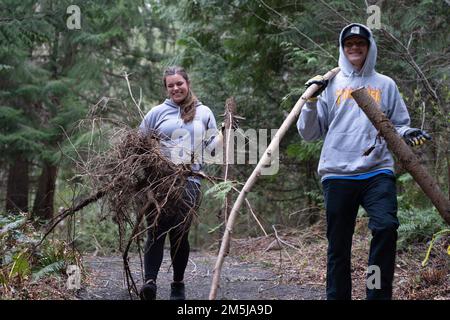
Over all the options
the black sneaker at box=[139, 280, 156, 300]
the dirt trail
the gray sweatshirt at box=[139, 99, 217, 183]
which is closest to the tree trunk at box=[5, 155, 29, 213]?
the dirt trail

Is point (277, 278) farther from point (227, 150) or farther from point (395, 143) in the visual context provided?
point (395, 143)

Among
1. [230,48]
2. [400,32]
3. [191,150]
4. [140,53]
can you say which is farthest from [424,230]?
[140,53]

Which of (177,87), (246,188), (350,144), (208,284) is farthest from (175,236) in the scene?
(208,284)

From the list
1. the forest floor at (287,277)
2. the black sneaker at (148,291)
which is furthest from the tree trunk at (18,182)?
the black sneaker at (148,291)

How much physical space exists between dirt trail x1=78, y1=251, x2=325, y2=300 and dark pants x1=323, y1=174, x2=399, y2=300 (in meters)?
1.12

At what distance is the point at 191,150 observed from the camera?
4.81 meters

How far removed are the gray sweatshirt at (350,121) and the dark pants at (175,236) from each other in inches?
42.3

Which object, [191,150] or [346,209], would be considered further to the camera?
[191,150]

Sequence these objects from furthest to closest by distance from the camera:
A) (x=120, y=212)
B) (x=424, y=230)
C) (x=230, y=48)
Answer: (x=230, y=48) < (x=424, y=230) < (x=120, y=212)

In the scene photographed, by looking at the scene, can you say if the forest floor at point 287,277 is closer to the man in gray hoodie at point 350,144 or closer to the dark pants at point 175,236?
the dark pants at point 175,236

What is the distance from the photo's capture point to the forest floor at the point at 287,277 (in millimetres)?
5480
